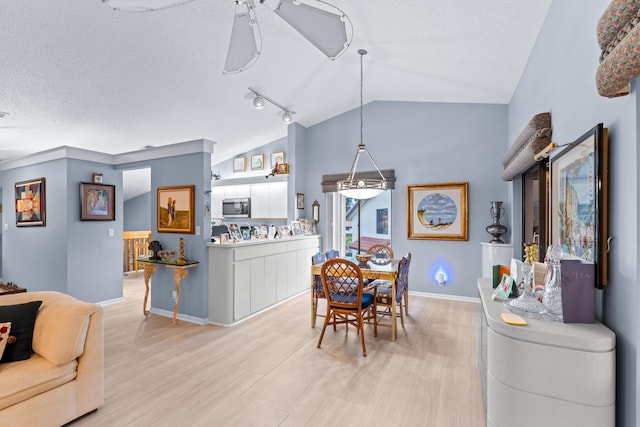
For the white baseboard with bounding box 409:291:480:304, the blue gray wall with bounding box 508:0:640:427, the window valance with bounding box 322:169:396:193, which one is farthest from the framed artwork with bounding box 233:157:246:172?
the blue gray wall with bounding box 508:0:640:427

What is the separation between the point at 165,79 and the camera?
339 centimetres

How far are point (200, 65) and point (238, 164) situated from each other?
366 cm

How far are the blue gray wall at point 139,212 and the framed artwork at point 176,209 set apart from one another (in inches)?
168

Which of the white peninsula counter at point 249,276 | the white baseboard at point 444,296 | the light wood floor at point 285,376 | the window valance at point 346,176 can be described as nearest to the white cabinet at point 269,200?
the window valance at point 346,176

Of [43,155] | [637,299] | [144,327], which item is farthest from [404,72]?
[43,155]

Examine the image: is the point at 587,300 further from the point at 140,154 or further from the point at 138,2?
the point at 140,154

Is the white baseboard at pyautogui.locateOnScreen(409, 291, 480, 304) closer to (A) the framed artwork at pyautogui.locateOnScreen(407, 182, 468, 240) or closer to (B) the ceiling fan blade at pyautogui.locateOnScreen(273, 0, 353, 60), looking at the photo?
(A) the framed artwork at pyautogui.locateOnScreen(407, 182, 468, 240)

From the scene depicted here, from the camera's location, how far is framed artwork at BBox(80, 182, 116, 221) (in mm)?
4414

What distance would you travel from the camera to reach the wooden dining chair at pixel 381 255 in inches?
155

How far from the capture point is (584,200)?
1.65 m

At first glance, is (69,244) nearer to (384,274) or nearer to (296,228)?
(296,228)

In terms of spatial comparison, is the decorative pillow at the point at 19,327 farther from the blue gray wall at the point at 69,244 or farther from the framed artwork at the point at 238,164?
the framed artwork at the point at 238,164

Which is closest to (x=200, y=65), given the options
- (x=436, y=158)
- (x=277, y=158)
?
(x=277, y=158)

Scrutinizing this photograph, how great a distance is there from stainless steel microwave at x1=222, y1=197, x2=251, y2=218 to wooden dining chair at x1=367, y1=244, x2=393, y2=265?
3.02m
